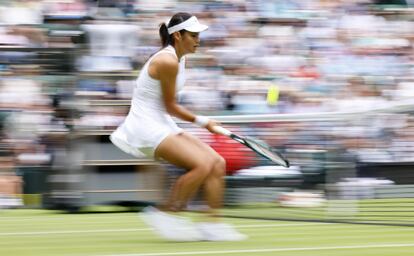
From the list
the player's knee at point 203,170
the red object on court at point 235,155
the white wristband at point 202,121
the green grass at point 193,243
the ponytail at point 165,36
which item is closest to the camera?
the green grass at point 193,243

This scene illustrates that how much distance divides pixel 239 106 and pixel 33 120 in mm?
2422

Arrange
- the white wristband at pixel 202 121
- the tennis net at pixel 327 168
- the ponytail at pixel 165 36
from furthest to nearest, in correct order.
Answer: the tennis net at pixel 327 168, the ponytail at pixel 165 36, the white wristband at pixel 202 121

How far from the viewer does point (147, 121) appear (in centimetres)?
668

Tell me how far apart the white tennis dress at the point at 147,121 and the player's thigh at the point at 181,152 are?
0.04 m

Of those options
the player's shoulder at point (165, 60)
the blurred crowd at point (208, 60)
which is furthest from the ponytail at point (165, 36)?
the blurred crowd at point (208, 60)

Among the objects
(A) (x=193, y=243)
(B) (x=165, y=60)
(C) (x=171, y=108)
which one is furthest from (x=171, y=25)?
(A) (x=193, y=243)

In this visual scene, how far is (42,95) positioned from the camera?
11.6m

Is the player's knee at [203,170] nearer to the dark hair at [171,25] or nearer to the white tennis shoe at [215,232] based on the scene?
the white tennis shoe at [215,232]

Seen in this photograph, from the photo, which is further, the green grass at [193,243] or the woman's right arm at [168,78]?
the woman's right arm at [168,78]

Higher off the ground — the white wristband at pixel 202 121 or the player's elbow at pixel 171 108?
the player's elbow at pixel 171 108

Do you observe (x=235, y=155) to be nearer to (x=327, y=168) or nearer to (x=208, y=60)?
(x=327, y=168)

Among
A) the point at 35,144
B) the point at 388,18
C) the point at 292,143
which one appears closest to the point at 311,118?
the point at 292,143

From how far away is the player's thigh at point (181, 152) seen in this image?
6.61 m

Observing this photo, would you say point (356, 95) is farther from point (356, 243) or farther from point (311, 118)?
point (356, 243)
